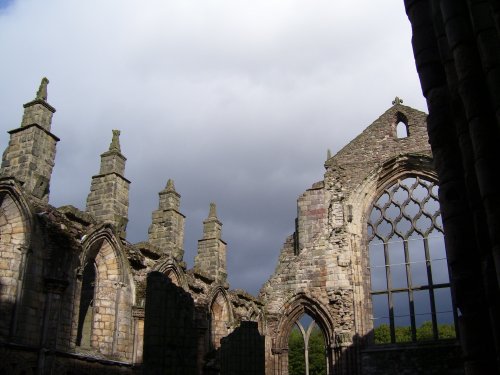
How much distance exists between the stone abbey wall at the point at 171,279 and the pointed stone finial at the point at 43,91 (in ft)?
0.66

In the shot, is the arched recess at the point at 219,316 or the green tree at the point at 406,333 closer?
the arched recess at the point at 219,316

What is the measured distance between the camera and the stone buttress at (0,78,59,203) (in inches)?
398

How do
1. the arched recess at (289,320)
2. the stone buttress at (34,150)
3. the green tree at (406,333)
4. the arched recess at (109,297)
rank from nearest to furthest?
the stone buttress at (34,150), the arched recess at (109,297), the arched recess at (289,320), the green tree at (406,333)

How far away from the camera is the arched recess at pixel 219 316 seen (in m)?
14.9

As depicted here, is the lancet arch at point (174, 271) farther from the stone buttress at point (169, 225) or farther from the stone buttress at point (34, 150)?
the stone buttress at point (34, 150)

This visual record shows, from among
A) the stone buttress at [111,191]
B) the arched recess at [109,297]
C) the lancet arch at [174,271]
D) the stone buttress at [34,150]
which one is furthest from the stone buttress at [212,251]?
the stone buttress at [34,150]

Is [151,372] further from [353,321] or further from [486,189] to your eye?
[353,321]

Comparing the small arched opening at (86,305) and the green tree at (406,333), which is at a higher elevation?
the green tree at (406,333)

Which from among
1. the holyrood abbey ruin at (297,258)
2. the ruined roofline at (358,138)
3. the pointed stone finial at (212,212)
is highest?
the ruined roofline at (358,138)

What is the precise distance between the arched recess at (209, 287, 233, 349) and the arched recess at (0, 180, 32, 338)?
20.7ft

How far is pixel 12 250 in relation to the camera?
919cm

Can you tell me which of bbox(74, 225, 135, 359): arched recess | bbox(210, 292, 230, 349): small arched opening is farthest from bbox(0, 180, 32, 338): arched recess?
bbox(210, 292, 230, 349): small arched opening

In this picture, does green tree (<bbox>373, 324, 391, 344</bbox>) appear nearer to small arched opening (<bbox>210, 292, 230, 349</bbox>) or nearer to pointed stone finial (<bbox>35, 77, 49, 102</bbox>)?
small arched opening (<bbox>210, 292, 230, 349</bbox>)

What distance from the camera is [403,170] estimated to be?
15430 millimetres
